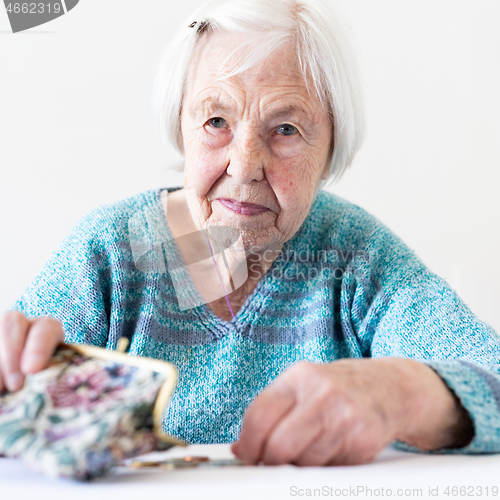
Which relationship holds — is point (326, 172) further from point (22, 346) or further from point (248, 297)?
point (22, 346)

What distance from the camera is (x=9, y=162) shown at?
1.58 m

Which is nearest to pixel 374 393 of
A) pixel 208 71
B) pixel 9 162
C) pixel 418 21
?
pixel 208 71

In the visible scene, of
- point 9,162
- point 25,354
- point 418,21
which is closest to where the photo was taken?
point 25,354

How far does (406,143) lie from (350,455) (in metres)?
1.51

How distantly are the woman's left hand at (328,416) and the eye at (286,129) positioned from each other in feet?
1.81

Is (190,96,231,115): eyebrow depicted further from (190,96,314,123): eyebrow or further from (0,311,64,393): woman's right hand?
(0,311,64,393): woman's right hand

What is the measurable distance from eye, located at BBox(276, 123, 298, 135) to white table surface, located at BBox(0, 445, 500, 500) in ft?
2.17

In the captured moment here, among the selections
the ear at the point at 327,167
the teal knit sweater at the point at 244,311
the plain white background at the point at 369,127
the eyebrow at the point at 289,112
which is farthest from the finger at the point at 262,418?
the plain white background at the point at 369,127

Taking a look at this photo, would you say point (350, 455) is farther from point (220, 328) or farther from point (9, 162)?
point (9, 162)

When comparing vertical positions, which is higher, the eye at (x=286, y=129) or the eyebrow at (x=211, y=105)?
the eyebrow at (x=211, y=105)

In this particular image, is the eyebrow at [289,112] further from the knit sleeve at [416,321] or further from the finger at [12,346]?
the finger at [12,346]

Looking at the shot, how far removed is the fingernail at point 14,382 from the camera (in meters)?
0.56

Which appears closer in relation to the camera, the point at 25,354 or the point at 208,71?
the point at 25,354

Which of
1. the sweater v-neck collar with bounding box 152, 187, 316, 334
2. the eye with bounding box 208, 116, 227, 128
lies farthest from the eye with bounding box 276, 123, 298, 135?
the sweater v-neck collar with bounding box 152, 187, 316, 334
